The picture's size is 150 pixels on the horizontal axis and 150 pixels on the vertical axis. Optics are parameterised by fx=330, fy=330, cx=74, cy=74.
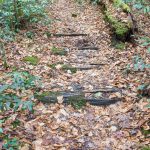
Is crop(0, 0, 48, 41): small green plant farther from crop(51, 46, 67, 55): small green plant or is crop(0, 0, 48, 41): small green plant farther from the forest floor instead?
crop(51, 46, 67, 55): small green plant

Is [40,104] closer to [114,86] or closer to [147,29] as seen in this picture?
[114,86]

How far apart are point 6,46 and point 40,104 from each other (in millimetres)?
3206

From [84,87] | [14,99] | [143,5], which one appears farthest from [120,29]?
[14,99]

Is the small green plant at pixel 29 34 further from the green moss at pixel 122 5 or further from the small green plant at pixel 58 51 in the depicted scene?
the green moss at pixel 122 5

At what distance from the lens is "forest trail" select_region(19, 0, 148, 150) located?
520 centimetres

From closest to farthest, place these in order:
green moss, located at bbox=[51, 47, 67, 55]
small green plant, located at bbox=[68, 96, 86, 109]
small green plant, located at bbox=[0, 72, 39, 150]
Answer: small green plant, located at bbox=[0, 72, 39, 150] → small green plant, located at bbox=[68, 96, 86, 109] → green moss, located at bbox=[51, 47, 67, 55]

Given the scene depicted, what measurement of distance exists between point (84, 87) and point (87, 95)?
1.20ft

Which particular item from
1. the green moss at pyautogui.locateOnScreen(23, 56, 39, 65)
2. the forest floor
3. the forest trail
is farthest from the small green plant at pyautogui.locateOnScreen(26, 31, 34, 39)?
the green moss at pyautogui.locateOnScreen(23, 56, 39, 65)

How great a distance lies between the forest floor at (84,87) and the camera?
522cm

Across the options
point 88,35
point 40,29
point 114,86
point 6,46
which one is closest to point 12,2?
point 40,29

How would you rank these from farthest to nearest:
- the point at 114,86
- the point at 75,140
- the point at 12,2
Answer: the point at 12,2
the point at 114,86
the point at 75,140

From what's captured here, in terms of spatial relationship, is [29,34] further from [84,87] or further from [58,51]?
[84,87]

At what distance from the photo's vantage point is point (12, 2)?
992cm

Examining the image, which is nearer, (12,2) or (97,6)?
(12,2)
